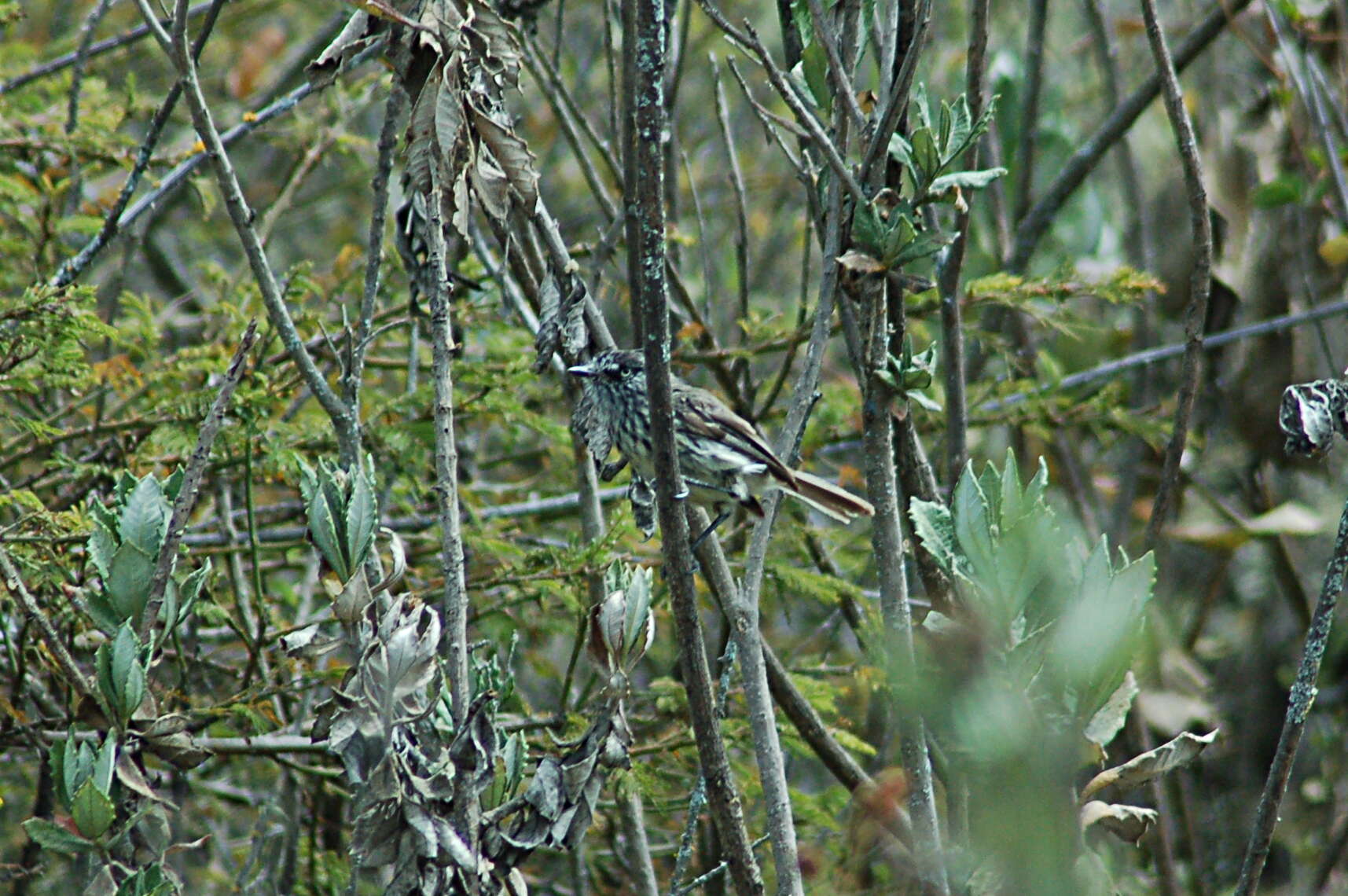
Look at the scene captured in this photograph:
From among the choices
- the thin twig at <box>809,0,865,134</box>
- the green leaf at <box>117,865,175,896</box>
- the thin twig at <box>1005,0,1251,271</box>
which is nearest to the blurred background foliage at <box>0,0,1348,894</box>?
the thin twig at <box>1005,0,1251,271</box>

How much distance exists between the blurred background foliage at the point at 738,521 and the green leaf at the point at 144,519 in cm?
18

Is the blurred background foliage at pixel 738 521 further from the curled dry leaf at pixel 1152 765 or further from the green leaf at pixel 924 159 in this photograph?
Answer: the green leaf at pixel 924 159

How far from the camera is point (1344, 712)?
6.78 m

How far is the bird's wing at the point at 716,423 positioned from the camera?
3469mm

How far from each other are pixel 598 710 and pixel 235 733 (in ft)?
6.01

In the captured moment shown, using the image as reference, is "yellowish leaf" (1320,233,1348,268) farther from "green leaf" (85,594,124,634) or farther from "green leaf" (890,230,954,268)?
"green leaf" (85,594,124,634)

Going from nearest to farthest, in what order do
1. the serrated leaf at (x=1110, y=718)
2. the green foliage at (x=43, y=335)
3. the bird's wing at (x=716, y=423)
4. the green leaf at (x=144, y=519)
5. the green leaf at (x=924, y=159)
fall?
the serrated leaf at (x=1110, y=718)
the green leaf at (x=144, y=519)
the green leaf at (x=924, y=159)
the green foliage at (x=43, y=335)
the bird's wing at (x=716, y=423)

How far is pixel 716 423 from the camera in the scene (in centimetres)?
366

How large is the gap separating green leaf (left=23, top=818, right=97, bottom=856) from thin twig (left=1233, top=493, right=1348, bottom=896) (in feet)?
6.65

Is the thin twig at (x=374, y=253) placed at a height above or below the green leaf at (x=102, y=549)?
above

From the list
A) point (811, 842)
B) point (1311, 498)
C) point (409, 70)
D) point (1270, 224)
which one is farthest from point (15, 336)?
point (1311, 498)

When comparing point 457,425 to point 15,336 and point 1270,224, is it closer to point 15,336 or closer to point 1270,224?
point 15,336

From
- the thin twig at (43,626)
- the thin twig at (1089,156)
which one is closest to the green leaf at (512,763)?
the thin twig at (43,626)

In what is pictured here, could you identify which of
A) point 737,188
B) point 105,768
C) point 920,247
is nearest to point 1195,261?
point 920,247
